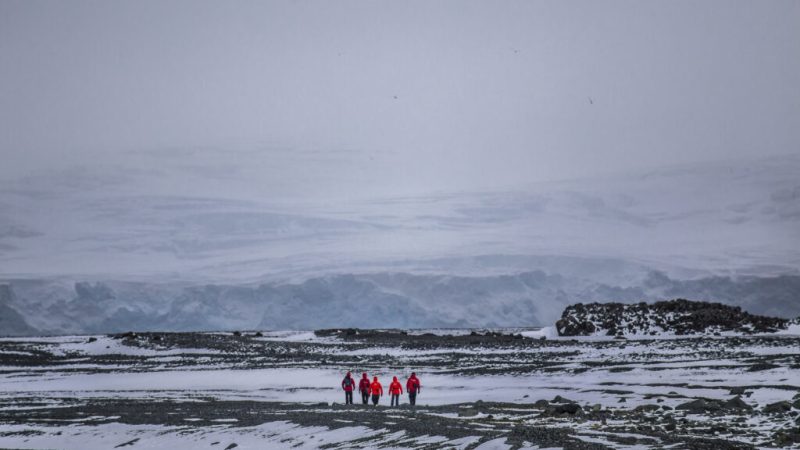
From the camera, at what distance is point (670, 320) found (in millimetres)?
62094

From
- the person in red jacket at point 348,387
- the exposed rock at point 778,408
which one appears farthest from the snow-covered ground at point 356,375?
the person in red jacket at point 348,387

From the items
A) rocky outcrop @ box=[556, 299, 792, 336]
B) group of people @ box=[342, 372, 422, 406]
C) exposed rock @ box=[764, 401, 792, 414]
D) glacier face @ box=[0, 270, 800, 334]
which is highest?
glacier face @ box=[0, 270, 800, 334]

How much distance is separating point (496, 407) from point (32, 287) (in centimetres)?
6966

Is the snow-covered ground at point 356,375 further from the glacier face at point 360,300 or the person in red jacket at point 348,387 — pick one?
the glacier face at point 360,300

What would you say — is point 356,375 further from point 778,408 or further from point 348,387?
point 778,408

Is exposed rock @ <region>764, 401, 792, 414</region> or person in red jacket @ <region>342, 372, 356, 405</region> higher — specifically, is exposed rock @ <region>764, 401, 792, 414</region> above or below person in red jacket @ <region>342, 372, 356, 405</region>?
below

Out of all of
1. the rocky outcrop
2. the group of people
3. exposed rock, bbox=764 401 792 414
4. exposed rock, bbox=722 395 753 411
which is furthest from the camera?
the rocky outcrop

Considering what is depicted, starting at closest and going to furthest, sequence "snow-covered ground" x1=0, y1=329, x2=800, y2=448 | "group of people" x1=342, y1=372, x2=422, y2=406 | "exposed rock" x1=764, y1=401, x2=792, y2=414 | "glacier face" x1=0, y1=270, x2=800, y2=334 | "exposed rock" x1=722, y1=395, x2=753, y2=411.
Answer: "snow-covered ground" x1=0, y1=329, x2=800, y2=448, "exposed rock" x1=764, y1=401, x2=792, y2=414, "exposed rock" x1=722, y1=395, x2=753, y2=411, "group of people" x1=342, y1=372, x2=422, y2=406, "glacier face" x1=0, y1=270, x2=800, y2=334

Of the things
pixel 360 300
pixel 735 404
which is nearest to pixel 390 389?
pixel 735 404

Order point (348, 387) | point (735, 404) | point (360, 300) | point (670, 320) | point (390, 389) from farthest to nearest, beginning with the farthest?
point (360, 300) < point (670, 320) < point (348, 387) < point (390, 389) < point (735, 404)

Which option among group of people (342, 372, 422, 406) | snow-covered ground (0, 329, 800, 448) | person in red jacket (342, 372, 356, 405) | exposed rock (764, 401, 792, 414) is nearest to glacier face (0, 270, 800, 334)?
snow-covered ground (0, 329, 800, 448)

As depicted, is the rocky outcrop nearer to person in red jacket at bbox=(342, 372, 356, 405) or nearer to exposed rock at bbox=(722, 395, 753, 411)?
person in red jacket at bbox=(342, 372, 356, 405)

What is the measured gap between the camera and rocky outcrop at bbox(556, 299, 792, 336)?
198ft

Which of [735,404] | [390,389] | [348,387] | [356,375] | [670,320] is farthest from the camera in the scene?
[670,320]
